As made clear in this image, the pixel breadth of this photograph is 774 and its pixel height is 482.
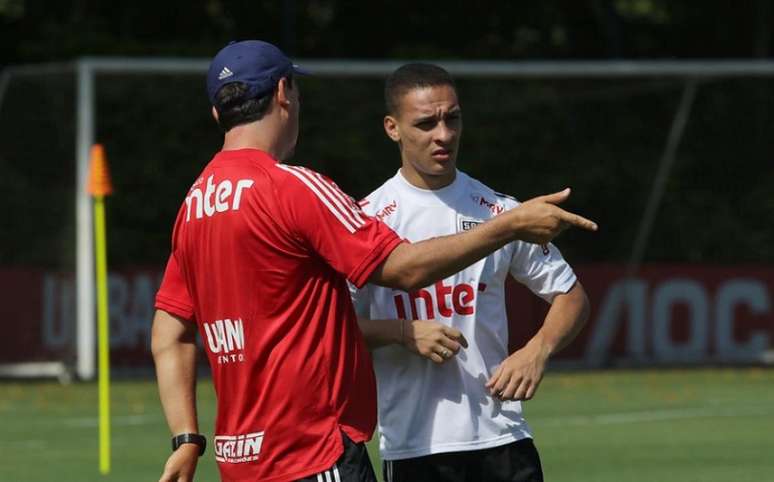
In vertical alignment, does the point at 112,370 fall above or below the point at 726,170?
below

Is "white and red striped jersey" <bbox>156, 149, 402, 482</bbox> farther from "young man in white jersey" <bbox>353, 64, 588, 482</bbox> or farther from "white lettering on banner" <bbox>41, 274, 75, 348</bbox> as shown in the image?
"white lettering on banner" <bbox>41, 274, 75, 348</bbox>

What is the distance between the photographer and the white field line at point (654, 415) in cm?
1628

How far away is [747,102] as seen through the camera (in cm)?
2372

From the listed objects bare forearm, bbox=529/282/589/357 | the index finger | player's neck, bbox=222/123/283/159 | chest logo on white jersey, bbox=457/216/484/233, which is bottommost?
bare forearm, bbox=529/282/589/357

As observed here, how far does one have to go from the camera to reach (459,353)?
6.23m

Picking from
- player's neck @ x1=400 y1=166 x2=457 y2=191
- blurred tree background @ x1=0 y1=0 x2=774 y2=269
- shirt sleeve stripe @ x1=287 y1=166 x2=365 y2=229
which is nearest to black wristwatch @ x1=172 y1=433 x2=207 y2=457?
shirt sleeve stripe @ x1=287 y1=166 x2=365 y2=229

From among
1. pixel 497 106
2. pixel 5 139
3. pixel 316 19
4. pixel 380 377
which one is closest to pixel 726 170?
pixel 497 106

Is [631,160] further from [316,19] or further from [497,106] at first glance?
[316,19]

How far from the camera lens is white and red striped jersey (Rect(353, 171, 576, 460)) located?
623 centimetres

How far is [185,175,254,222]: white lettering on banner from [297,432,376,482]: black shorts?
2.34ft

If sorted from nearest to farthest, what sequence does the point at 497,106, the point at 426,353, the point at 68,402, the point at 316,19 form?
the point at 426,353 < the point at 68,402 < the point at 497,106 < the point at 316,19

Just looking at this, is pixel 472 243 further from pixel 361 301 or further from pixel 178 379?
pixel 361 301

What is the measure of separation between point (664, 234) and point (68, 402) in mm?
8416

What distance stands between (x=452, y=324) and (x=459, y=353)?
102 mm
